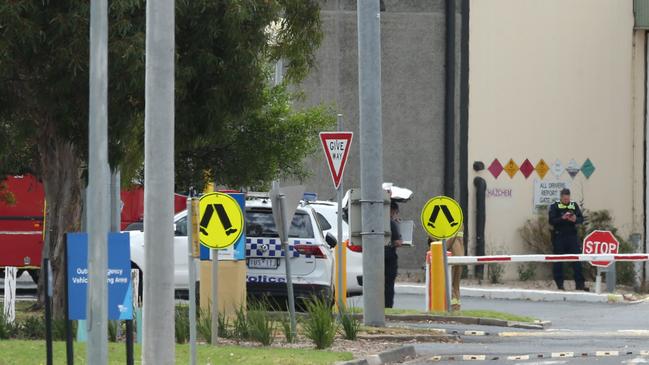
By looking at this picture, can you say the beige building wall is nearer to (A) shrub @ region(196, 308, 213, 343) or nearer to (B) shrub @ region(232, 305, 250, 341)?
(A) shrub @ region(196, 308, 213, 343)

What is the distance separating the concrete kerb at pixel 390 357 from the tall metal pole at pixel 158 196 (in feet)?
7.97

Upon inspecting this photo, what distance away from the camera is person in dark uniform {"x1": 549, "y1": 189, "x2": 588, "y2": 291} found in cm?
2995

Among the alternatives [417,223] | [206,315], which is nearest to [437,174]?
[417,223]

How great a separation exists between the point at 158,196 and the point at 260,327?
4044mm

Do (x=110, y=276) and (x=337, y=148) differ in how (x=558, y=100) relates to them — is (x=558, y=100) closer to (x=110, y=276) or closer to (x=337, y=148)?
(x=337, y=148)

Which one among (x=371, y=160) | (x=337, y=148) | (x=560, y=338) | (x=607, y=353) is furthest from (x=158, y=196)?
(x=560, y=338)

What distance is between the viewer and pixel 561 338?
1995 cm

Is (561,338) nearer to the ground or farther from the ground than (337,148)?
nearer to the ground

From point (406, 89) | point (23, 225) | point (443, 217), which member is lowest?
point (23, 225)

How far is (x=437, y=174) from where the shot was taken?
35.3 metres

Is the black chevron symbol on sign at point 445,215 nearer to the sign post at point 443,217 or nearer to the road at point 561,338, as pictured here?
the sign post at point 443,217

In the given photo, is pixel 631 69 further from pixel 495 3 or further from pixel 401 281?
pixel 401 281

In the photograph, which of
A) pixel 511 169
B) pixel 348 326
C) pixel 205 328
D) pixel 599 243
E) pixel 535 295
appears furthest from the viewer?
pixel 511 169

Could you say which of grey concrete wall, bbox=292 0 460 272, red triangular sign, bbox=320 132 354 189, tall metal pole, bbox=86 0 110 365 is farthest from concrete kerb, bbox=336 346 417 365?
grey concrete wall, bbox=292 0 460 272
